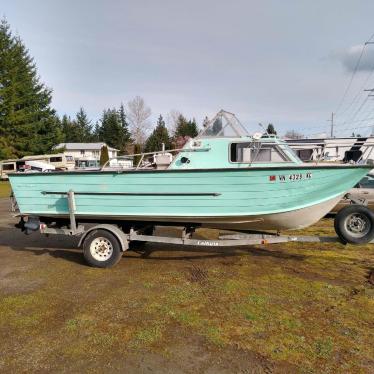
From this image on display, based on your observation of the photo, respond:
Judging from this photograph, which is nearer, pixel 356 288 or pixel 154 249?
pixel 356 288

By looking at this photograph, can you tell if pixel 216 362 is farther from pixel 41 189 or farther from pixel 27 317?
pixel 41 189

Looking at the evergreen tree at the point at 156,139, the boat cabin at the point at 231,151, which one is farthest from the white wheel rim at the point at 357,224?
the evergreen tree at the point at 156,139

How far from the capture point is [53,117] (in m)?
38.8

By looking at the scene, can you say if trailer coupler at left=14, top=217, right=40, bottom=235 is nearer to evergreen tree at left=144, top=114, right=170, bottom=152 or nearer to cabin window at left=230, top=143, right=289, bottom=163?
cabin window at left=230, top=143, right=289, bottom=163

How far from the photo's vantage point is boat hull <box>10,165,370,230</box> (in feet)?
18.1

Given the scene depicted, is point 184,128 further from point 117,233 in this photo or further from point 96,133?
point 117,233

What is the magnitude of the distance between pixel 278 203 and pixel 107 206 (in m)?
2.92

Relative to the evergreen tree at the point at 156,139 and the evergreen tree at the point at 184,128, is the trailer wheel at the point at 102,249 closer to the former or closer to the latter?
the evergreen tree at the point at 156,139

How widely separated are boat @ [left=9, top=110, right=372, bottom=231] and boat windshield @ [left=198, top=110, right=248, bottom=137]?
2 centimetres

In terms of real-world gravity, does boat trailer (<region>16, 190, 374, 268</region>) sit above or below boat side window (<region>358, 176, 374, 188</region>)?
below

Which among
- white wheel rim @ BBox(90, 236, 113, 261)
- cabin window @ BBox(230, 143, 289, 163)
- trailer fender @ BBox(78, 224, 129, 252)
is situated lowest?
white wheel rim @ BBox(90, 236, 113, 261)

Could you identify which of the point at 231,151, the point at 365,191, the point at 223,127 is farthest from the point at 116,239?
the point at 365,191

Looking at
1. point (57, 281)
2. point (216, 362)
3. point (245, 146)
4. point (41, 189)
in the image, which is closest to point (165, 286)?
point (57, 281)

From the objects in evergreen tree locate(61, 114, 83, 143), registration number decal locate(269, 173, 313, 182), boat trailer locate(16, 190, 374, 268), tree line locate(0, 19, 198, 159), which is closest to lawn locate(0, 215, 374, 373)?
boat trailer locate(16, 190, 374, 268)
